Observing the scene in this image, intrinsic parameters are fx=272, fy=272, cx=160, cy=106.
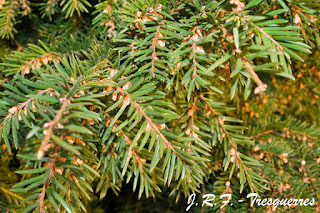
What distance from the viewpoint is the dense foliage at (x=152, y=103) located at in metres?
0.32

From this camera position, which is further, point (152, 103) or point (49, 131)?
point (152, 103)

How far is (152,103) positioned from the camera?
1.24 feet

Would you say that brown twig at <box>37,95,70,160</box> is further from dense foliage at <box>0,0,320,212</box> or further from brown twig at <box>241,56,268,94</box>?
brown twig at <box>241,56,268,94</box>

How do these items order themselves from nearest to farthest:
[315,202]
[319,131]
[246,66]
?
[246,66], [315,202], [319,131]

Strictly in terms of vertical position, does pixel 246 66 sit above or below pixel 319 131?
above

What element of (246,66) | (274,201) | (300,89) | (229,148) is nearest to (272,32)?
(246,66)

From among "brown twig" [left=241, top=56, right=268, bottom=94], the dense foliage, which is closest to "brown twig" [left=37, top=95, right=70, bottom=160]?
the dense foliage

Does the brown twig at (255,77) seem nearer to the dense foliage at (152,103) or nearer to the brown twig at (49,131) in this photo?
the dense foliage at (152,103)

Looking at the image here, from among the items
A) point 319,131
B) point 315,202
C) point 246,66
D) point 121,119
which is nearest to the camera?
point 246,66

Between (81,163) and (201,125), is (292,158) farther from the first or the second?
(81,163)

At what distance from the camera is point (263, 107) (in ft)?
2.47

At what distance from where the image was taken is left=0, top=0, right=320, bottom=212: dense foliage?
32cm

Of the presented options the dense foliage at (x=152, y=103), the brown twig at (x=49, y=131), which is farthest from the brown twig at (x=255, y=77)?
the brown twig at (x=49, y=131)

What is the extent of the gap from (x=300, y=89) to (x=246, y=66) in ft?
1.79
